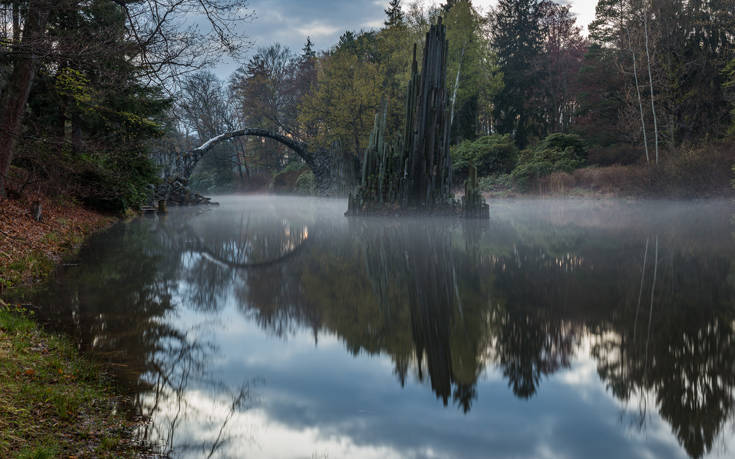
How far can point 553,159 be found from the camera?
34906 mm

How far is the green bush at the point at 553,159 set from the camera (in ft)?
112

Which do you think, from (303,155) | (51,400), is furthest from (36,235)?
(303,155)

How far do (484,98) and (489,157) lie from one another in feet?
39.1

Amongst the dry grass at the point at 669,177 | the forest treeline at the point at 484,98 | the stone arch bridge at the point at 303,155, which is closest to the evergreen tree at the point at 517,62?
the forest treeline at the point at 484,98

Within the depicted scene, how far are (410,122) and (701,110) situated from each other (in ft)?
71.6

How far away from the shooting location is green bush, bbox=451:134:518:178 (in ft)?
128

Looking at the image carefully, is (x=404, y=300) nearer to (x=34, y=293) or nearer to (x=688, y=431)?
(x=688, y=431)

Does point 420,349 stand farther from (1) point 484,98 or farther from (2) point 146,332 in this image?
(1) point 484,98

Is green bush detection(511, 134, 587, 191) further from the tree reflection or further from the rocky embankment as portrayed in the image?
the tree reflection

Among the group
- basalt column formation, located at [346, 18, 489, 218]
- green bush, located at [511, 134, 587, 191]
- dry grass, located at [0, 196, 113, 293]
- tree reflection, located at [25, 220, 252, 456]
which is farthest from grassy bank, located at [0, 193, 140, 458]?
green bush, located at [511, 134, 587, 191]

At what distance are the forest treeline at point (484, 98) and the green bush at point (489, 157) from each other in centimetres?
13

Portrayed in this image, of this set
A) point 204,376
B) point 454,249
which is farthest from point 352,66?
point 204,376

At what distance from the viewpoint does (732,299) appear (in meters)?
7.57

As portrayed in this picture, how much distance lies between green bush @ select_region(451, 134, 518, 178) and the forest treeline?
127 mm
